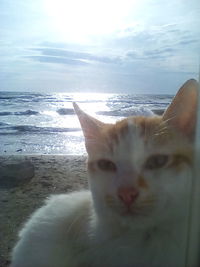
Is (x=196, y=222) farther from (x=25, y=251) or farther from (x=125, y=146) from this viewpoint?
(x=25, y=251)

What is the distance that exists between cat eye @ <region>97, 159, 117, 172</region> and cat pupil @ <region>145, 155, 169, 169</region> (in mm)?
173

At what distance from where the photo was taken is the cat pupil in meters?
1.51

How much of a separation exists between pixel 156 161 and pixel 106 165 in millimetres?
259

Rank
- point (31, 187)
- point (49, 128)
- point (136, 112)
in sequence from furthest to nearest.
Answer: point (49, 128)
point (31, 187)
point (136, 112)

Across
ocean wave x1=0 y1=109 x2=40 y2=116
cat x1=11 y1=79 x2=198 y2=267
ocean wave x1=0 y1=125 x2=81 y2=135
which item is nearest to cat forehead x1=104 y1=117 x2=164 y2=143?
cat x1=11 y1=79 x2=198 y2=267

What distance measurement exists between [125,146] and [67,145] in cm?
378

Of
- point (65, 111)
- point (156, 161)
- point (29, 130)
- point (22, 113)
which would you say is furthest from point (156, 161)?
point (22, 113)

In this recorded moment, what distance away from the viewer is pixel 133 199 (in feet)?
4.85

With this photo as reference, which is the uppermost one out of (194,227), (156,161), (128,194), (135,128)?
(135,128)

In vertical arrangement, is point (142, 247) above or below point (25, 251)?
above

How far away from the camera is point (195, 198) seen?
4.80ft

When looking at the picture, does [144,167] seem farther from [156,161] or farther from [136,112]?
[136,112]

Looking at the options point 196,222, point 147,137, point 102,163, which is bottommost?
point 196,222

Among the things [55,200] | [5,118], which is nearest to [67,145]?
[5,118]
